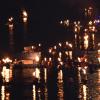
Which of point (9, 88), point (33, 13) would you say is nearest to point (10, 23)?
point (33, 13)

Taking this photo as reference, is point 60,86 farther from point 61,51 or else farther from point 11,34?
point 11,34

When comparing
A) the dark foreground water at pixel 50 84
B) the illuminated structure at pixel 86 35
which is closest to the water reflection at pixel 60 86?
the dark foreground water at pixel 50 84

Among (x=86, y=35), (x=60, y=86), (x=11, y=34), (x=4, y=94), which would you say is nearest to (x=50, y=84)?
(x=60, y=86)

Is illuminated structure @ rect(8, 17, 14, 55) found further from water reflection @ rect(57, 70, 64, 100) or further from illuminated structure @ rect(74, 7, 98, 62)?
water reflection @ rect(57, 70, 64, 100)

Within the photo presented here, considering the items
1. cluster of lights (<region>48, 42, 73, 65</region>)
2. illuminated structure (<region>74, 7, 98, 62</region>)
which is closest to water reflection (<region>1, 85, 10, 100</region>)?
cluster of lights (<region>48, 42, 73, 65</region>)

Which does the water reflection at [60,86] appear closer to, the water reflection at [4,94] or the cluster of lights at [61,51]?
the water reflection at [4,94]

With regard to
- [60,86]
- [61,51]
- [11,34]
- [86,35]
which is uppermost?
[86,35]

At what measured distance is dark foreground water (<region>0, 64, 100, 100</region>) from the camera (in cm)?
5547

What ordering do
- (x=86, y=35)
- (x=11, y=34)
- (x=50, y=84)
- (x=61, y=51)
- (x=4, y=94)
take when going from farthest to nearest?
(x=86, y=35)
(x=11, y=34)
(x=61, y=51)
(x=50, y=84)
(x=4, y=94)

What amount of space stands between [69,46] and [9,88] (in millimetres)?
22133

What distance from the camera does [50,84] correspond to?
60.0 metres

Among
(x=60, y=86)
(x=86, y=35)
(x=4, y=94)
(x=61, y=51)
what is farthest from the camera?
(x=86, y=35)

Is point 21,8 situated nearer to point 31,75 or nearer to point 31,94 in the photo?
point 31,75

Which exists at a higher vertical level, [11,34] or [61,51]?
[11,34]
